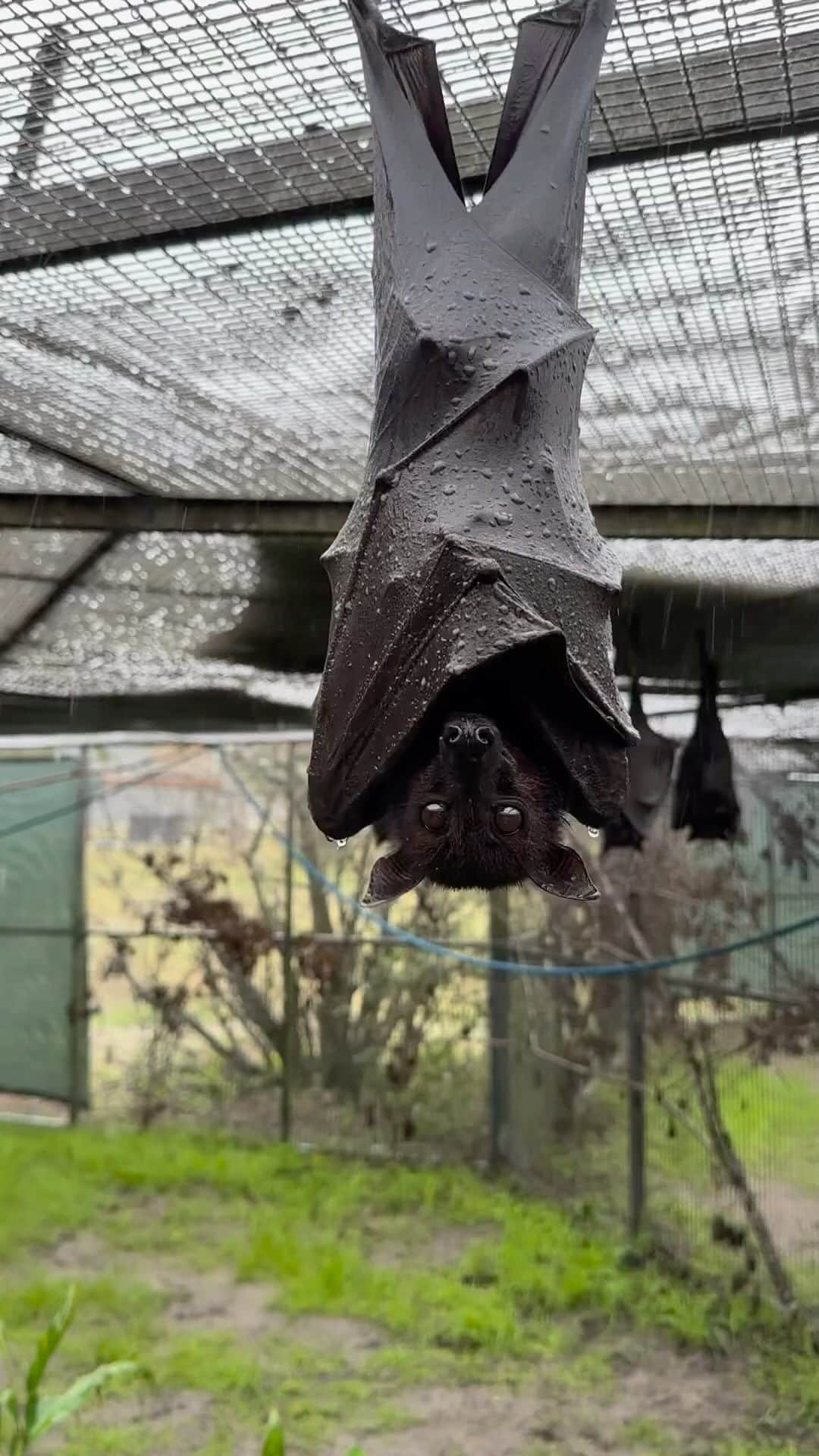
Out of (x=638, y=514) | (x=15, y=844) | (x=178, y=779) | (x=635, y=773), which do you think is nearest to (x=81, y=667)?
(x=635, y=773)

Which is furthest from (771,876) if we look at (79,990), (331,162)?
(79,990)

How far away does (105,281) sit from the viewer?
2.29 m

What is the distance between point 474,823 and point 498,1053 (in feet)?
27.9

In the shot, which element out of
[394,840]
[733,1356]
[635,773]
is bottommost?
[733,1356]

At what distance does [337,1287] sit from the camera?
7.54 meters

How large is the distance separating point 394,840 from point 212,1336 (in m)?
6.48

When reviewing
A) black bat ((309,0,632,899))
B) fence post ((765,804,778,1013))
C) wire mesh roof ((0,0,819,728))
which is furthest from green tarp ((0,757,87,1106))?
black bat ((309,0,632,899))

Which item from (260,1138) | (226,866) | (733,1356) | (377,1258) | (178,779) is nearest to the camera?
(733,1356)

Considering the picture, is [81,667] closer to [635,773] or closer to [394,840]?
[635,773]

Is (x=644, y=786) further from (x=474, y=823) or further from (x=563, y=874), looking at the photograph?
(x=474, y=823)

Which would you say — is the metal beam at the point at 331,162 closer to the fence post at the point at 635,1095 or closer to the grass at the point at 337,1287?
the grass at the point at 337,1287

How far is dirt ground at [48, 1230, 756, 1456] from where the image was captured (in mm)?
5918

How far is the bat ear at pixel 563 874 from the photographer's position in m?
1.37

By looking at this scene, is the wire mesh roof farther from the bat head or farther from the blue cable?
the blue cable
